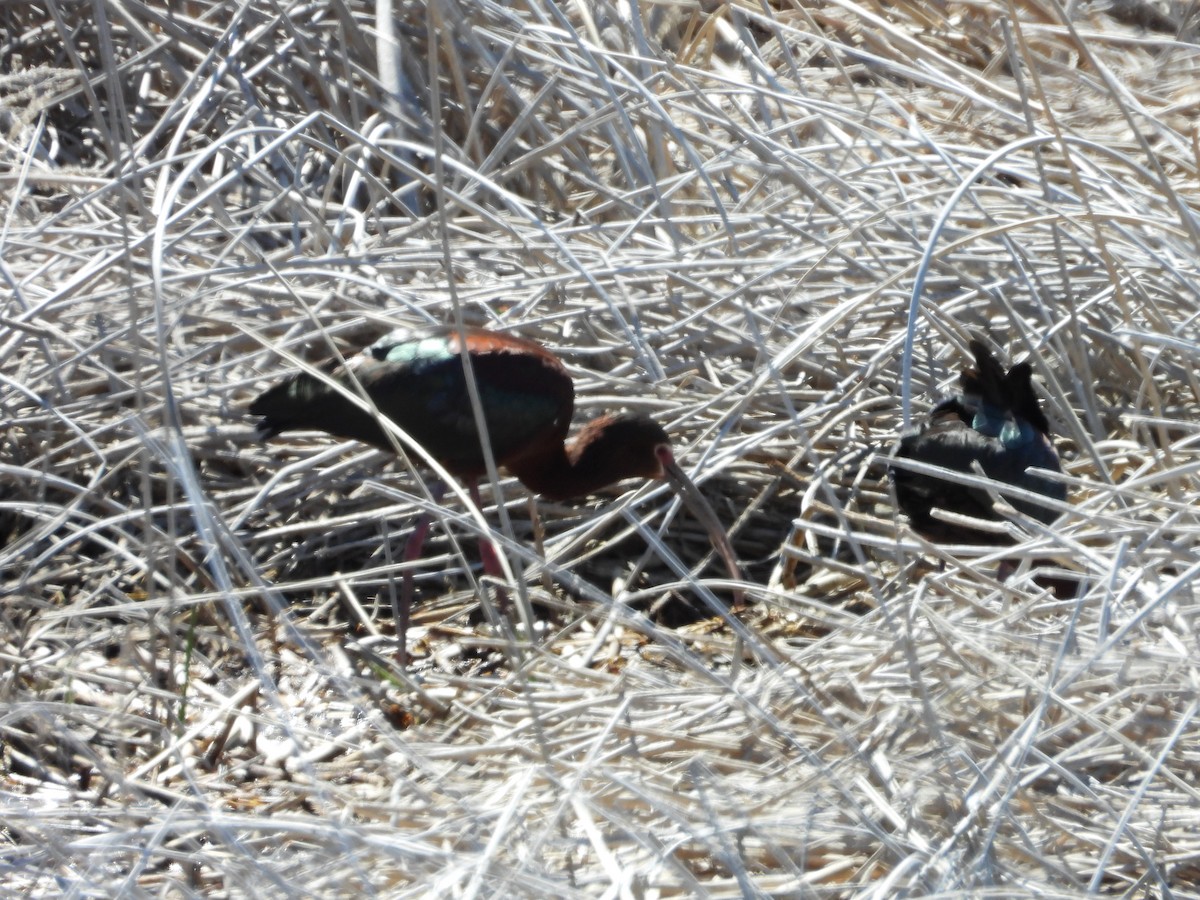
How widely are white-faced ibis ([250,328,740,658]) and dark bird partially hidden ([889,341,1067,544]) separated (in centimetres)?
52

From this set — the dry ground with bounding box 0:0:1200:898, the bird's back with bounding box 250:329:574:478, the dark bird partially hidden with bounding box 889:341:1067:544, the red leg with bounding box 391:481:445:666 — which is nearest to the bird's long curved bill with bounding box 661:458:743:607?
the dry ground with bounding box 0:0:1200:898

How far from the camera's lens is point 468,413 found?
145 inches

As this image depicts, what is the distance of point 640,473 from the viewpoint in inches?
149

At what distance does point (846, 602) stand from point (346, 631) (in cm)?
133

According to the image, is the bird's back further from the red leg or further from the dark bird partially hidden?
the dark bird partially hidden

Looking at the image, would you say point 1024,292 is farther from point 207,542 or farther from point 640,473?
point 207,542

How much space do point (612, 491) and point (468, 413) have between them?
771 millimetres

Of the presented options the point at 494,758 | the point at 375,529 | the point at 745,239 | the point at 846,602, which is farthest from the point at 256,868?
the point at 745,239

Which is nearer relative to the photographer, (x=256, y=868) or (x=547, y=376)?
(x=256, y=868)

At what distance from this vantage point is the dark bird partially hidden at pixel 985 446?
3.40 m

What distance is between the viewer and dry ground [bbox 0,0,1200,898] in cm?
216

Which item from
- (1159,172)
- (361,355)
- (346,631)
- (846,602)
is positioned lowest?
(346,631)

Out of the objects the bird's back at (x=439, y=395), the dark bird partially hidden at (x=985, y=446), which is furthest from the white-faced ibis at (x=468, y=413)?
the dark bird partially hidden at (x=985, y=446)

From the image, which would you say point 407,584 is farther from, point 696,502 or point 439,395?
point 696,502
